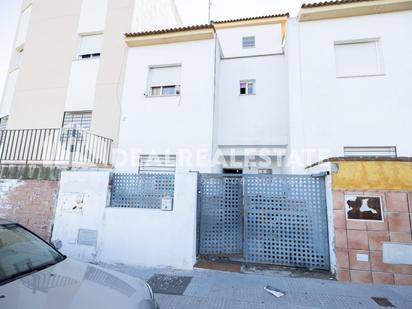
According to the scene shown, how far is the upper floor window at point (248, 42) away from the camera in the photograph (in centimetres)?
1328

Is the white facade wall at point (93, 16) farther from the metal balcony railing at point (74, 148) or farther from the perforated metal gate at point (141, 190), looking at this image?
the perforated metal gate at point (141, 190)

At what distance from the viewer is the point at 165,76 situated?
8.95m

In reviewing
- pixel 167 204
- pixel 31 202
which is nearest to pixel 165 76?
pixel 167 204

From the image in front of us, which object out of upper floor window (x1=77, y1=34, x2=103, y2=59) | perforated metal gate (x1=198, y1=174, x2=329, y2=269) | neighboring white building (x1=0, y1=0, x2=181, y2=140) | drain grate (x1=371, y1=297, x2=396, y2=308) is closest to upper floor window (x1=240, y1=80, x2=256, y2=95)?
neighboring white building (x1=0, y1=0, x2=181, y2=140)

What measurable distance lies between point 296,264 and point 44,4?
1513cm

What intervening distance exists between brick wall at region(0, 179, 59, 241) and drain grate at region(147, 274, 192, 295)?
126 inches

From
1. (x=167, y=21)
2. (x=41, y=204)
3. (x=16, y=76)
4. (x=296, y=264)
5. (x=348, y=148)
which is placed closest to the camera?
(x=296, y=264)

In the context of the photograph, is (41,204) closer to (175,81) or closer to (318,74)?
(175,81)

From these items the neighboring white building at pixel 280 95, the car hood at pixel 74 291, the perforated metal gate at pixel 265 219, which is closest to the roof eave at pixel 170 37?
the neighboring white building at pixel 280 95

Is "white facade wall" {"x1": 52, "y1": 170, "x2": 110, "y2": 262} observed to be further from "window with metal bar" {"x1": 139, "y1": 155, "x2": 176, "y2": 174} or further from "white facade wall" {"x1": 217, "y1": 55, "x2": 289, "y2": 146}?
"white facade wall" {"x1": 217, "y1": 55, "x2": 289, "y2": 146}

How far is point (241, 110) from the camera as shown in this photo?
9188 mm

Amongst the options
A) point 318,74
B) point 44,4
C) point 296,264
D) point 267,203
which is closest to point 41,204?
point 267,203

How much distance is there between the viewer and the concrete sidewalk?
134 inches

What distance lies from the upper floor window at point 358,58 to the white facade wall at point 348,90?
6.1 inches
